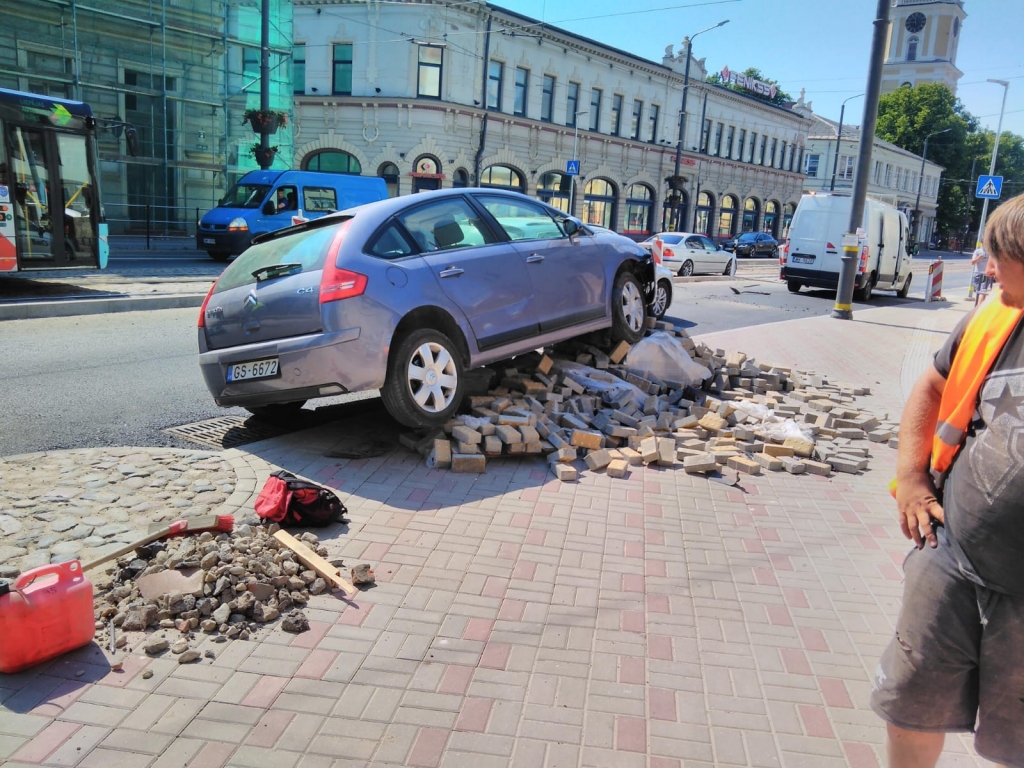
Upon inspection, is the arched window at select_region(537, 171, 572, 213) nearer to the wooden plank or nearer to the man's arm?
the wooden plank

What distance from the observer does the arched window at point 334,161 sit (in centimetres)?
3709

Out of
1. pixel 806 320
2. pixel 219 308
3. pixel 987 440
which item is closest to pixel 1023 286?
pixel 987 440

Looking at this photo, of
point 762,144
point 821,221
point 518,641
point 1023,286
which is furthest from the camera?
point 762,144

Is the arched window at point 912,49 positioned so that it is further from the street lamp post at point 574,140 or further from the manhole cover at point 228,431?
the manhole cover at point 228,431

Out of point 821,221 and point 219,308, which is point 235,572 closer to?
point 219,308

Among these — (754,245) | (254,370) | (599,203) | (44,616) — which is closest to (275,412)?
(254,370)

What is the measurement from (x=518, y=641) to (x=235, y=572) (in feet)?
4.06

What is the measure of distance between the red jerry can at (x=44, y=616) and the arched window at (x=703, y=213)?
54208 millimetres

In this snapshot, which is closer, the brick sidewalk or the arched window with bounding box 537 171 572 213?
the brick sidewalk

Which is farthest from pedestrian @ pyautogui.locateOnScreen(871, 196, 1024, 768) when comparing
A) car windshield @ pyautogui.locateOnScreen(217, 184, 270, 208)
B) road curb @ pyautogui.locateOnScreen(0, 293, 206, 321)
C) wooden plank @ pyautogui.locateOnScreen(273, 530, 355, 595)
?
car windshield @ pyautogui.locateOnScreen(217, 184, 270, 208)

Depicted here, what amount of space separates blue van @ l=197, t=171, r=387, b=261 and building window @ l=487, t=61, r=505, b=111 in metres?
19.9

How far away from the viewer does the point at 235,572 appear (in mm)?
3477

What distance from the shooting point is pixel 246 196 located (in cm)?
2052

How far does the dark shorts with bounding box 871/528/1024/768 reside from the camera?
6.48 feet
